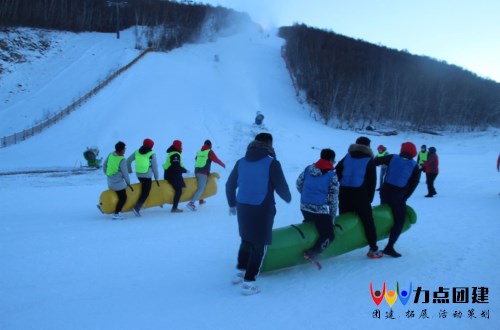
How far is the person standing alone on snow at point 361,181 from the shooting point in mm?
5297

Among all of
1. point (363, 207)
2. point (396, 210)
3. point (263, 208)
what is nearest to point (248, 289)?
point (263, 208)

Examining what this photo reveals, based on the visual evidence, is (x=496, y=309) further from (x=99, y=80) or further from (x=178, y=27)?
(x=178, y=27)

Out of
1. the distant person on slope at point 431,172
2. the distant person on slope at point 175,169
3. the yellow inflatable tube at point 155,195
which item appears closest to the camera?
the yellow inflatable tube at point 155,195

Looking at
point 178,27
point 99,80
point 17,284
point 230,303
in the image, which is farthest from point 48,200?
point 178,27

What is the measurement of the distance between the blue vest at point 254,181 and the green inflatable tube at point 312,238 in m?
0.68

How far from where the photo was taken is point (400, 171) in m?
5.55

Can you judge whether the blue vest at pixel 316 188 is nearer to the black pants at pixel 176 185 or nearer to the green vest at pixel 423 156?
the black pants at pixel 176 185

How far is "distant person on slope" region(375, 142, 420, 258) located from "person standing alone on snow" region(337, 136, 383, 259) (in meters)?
0.39

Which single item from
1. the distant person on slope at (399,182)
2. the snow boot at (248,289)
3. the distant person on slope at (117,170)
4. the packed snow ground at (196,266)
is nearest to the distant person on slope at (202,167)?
the packed snow ground at (196,266)

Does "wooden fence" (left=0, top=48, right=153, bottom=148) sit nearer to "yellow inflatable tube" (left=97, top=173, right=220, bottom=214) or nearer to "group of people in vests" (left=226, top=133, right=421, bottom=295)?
"yellow inflatable tube" (left=97, top=173, right=220, bottom=214)

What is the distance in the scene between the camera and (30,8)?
1697 inches

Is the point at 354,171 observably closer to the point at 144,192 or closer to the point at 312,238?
the point at 312,238

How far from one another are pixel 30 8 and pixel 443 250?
161 ft

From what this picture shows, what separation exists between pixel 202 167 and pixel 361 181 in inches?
203
